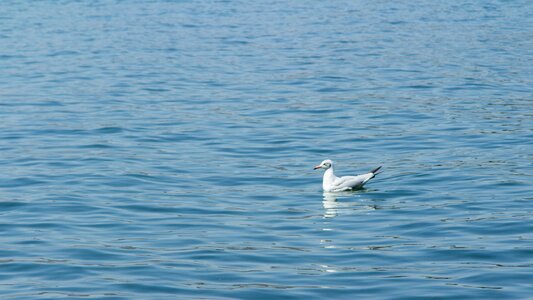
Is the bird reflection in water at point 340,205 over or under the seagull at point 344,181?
under

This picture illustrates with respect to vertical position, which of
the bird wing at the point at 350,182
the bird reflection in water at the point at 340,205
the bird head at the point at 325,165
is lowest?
the bird reflection in water at the point at 340,205

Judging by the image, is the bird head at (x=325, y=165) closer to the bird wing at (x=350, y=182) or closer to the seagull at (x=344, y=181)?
the seagull at (x=344, y=181)

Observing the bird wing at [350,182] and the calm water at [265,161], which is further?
the bird wing at [350,182]

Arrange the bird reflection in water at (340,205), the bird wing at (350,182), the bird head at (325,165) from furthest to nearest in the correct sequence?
the bird head at (325,165) < the bird wing at (350,182) < the bird reflection in water at (340,205)

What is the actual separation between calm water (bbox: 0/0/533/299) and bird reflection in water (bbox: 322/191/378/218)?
2.2 inches

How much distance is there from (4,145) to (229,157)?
16.6 feet

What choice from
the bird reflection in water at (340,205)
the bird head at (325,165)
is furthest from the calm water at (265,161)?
the bird head at (325,165)

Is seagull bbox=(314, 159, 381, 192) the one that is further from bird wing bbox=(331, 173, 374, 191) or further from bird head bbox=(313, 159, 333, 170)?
bird head bbox=(313, 159, 333, 170)

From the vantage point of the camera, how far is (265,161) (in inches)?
892

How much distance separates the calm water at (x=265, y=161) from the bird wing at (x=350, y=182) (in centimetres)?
23

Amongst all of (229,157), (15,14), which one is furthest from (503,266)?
(15,14)

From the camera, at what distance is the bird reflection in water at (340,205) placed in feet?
60.6

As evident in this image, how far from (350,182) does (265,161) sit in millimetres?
3075

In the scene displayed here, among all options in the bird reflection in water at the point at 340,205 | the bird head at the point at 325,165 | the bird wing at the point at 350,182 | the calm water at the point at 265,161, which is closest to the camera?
the calm water at the point at 265,161
